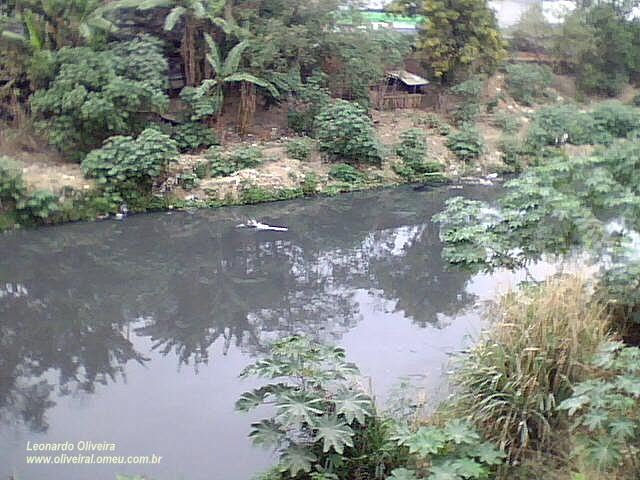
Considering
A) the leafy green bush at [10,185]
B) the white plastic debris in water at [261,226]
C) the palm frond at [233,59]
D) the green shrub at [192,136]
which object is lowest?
the white plastic debris in water at [261,226]

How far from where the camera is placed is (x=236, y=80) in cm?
1037

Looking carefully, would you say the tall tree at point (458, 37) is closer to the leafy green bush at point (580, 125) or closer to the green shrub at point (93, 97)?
the leafy green bush at point (580, 125)

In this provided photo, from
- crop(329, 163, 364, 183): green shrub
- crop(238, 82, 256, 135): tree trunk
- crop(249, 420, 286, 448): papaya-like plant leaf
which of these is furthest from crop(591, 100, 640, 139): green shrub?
crop(249, 420, 286, 448): papaya-like plant leaf

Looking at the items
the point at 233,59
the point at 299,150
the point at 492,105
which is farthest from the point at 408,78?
the point at 233,59

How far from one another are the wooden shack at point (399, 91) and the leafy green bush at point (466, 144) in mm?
1469

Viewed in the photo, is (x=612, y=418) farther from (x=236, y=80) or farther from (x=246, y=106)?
(x=246, y=106)

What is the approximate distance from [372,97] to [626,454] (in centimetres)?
1075

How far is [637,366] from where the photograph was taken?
2.84m

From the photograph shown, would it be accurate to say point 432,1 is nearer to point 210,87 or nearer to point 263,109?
point 263,109

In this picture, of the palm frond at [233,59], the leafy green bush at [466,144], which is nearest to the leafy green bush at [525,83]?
the leafy green bush at [466,144]

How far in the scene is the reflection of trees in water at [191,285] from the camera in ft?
17.1

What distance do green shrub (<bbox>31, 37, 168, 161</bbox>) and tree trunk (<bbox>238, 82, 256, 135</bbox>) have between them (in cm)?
159

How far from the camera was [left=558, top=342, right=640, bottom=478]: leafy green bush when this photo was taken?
2771 mm

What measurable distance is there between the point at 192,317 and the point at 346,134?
5582 millimetres
